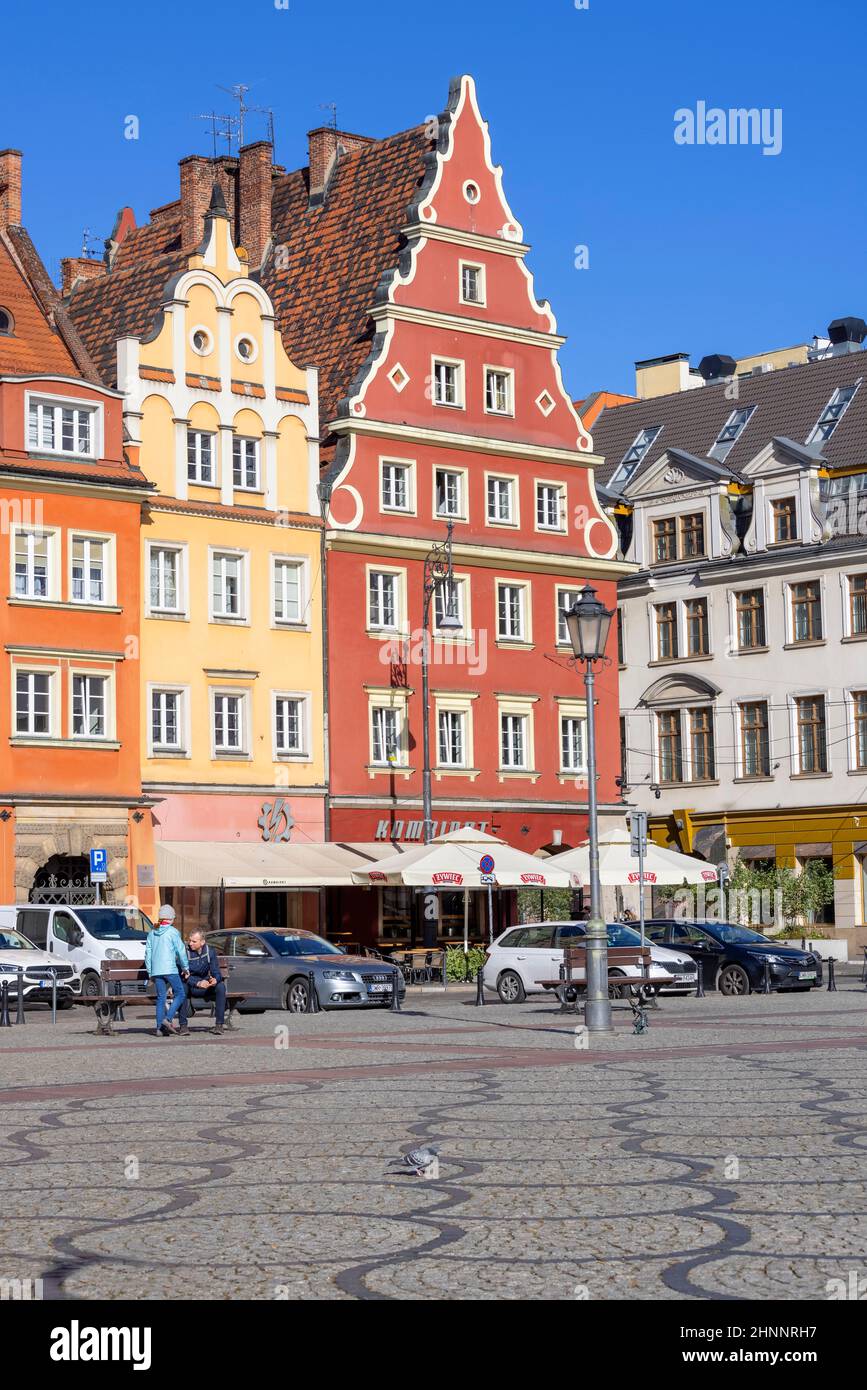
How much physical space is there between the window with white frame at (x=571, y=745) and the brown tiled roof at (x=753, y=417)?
1241 centimetres

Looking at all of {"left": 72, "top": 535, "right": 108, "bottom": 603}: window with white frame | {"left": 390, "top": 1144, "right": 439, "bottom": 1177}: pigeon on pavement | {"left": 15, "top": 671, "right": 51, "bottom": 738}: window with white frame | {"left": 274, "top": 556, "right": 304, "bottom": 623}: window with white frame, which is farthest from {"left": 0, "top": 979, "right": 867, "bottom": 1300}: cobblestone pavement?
{"left": 274, "top": 556, "right": 304, "bottom": 623}: window with white frame

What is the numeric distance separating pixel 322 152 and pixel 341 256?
4800 mm

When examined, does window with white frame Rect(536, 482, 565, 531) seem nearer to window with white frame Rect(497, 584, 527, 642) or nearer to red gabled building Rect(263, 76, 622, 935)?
red gabled building Rect(263, 76, 622, 935)

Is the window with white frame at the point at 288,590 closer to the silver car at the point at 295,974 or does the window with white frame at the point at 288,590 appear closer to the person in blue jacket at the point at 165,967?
the silver car at the point at 295,974

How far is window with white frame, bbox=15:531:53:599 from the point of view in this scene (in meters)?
48.1

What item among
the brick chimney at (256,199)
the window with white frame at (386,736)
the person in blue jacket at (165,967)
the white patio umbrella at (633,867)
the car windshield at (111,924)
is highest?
the brick chimney at (256,199)

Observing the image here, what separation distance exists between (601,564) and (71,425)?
1708 cm

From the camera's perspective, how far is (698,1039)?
26.2 m

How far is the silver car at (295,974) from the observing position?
3647 centimetres

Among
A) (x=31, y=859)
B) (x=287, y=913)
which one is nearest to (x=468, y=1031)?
(x=31, y=859)

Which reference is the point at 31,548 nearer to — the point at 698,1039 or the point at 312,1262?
the point at 698,1039

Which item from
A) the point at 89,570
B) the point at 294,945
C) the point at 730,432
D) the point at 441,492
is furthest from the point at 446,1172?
the point at 730,432

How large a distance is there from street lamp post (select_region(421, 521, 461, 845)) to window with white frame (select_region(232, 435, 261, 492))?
207 inches

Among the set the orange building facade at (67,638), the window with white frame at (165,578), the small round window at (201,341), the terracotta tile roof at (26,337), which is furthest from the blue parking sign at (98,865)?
the small round window at (201,341)
